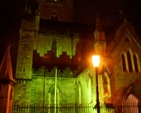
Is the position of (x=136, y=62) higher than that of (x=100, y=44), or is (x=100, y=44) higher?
(x=100, y=44)

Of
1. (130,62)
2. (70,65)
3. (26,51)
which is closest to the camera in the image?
(130,62)

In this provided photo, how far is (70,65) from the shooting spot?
25.8m

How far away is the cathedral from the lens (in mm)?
16203

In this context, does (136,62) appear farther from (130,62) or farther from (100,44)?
(100,44)

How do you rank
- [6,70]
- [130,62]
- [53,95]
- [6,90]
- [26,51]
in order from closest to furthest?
[6,90]
[6,70]
[130,62]
[26,51]
[53,95]

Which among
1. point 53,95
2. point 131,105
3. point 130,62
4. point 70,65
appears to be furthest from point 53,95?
point 130,62

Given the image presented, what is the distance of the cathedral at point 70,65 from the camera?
16.2 m

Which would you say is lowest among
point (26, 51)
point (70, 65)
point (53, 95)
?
point (53, 95)

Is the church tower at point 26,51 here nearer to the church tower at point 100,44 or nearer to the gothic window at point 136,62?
the church tower at point 100,44

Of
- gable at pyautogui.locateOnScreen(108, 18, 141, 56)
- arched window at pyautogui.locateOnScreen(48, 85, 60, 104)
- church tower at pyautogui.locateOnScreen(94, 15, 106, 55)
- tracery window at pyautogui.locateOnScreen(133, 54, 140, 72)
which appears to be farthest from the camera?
arched window at pyautogui.locateOnScreen(48, 85, 60, 104)

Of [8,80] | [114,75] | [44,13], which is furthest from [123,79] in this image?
[44,13]

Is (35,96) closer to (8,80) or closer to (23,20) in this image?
(23,20)

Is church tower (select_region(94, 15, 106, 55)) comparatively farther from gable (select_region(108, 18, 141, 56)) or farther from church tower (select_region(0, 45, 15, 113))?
church tower (select_region(0, 45, 15, 113))

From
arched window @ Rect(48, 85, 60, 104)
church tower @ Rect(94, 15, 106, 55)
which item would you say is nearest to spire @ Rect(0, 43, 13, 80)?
church tower @ Rect(94, 15, 106, 55)
